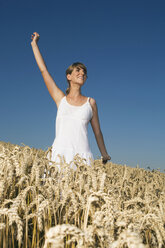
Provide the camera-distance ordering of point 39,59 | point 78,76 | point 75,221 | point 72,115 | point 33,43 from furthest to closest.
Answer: point 78,76 < point 33,43 < point 39,59 < point 72,115 < point 75,221

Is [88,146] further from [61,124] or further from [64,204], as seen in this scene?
[64,204]

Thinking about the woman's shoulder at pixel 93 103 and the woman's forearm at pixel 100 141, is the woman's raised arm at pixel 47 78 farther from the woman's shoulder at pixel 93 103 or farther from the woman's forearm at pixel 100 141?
the woman's forearm at pixel 100 141

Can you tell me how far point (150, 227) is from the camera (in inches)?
60.8

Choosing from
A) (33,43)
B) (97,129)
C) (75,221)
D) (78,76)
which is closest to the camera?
(75,221)

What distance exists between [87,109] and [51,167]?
7.57ft

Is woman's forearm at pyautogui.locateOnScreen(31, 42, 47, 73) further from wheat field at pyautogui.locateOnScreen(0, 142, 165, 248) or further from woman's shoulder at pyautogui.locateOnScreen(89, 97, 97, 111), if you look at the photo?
wheat field at pyautogui.locateOnScreen(0, 142, 165, 248)

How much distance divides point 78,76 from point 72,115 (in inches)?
38.7

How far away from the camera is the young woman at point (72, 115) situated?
14.5 ft

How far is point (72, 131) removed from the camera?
4527mm

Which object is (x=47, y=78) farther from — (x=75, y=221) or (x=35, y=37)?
(x=75, y=221)

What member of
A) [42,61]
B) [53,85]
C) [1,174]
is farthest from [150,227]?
[42,61]

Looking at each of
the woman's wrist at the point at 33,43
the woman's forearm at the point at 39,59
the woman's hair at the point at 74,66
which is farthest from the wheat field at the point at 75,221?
the woman's wrist at the point at 33,43

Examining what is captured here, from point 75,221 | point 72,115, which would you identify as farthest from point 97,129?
point 75,221

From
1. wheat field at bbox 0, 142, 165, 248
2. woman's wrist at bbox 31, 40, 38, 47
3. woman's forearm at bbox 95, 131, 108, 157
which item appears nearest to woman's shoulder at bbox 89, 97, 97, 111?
woman's forearm at bbox 95, 131, 108, 157
